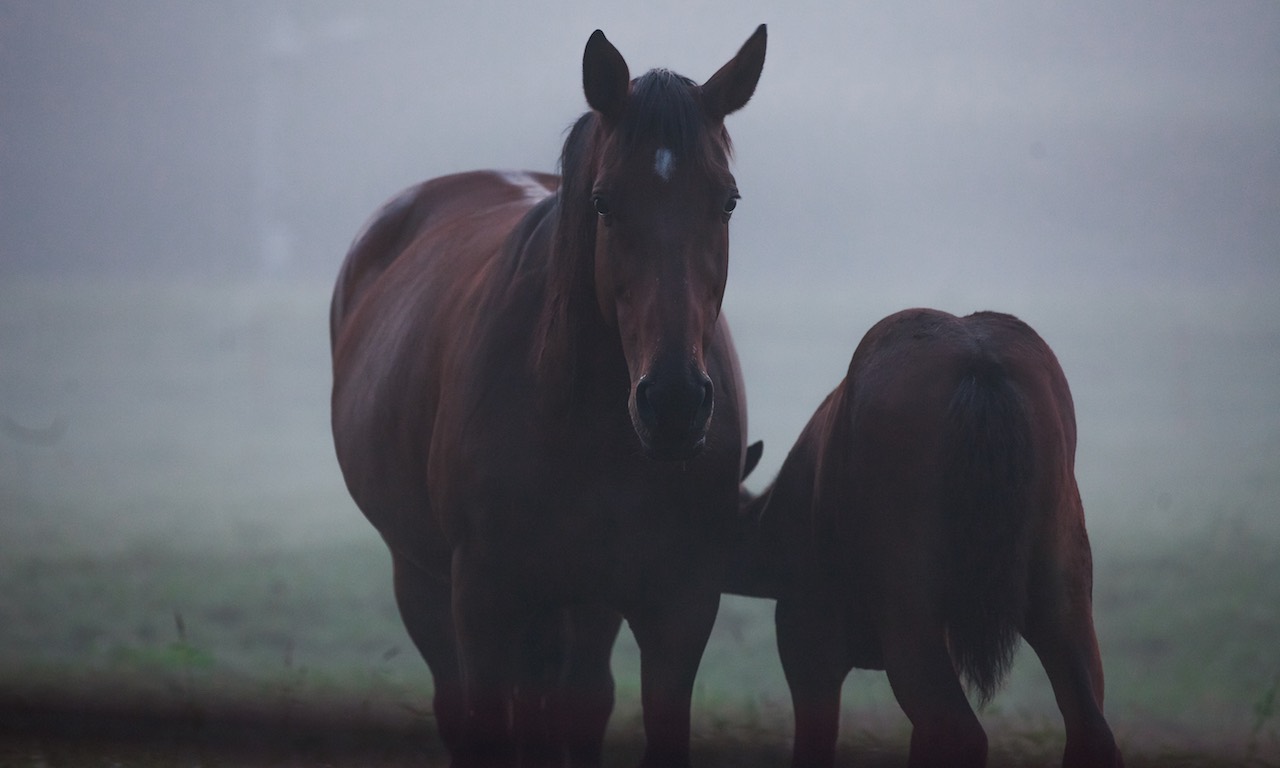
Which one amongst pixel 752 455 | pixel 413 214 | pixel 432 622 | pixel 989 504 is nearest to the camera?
pixel 989 504

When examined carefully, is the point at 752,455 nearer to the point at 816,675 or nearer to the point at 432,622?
the point at 816,675

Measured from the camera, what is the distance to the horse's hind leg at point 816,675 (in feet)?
10.6

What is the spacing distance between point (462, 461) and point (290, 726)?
1.59m

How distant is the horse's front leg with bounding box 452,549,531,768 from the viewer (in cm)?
290

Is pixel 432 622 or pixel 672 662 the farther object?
pixel 432 622

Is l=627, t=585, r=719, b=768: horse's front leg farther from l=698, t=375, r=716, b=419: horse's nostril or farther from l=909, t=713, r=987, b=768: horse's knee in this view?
l=698, t=375, r=716, b=419: horse's nostril

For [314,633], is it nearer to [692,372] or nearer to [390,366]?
[390,366]

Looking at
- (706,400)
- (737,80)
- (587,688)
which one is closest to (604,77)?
(737,80)

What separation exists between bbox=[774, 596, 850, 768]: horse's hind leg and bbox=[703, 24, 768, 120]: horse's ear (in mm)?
1342

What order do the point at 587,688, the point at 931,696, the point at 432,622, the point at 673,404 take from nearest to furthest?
1. the point at 673,404
2. the point at 931,696
3. the point at 587,688
4. the point at 432,622

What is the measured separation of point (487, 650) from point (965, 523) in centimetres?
120

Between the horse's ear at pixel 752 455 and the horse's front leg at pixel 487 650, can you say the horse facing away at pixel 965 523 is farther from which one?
the horse's front leg at pixel 487 650

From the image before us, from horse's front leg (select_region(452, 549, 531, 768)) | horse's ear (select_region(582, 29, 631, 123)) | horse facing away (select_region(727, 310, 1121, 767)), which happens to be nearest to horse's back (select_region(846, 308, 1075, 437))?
horse facing away (select_region(727, 310, 1121, 767))

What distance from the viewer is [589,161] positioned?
107 inches
